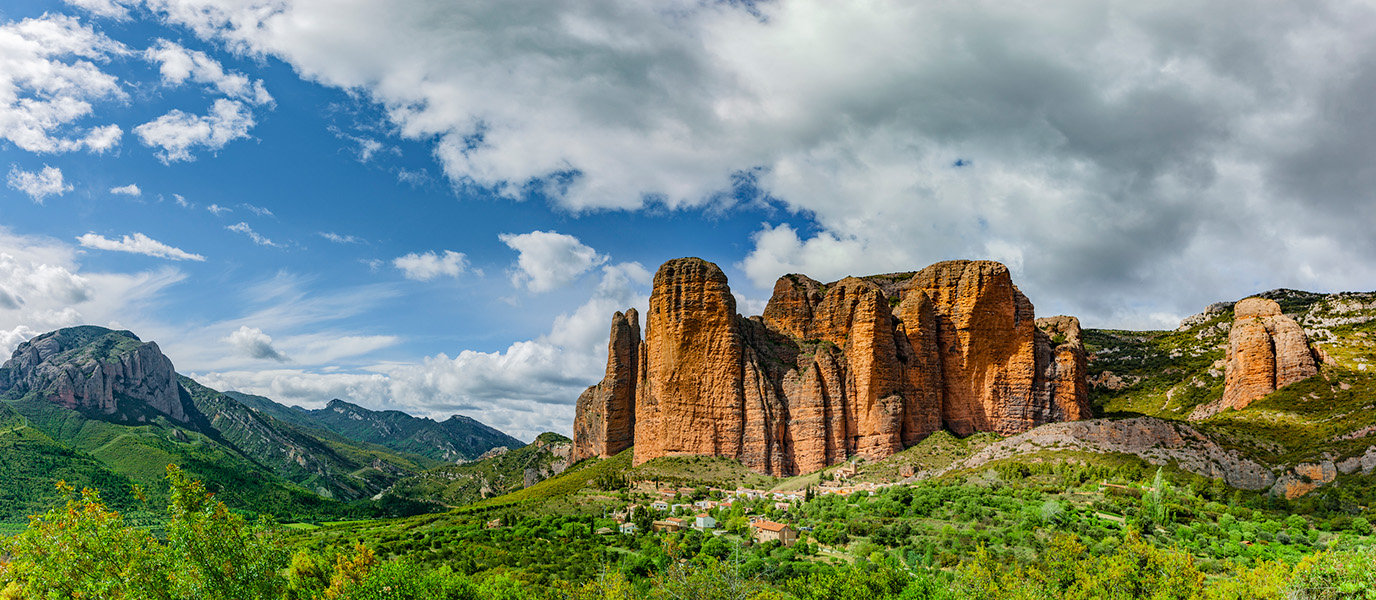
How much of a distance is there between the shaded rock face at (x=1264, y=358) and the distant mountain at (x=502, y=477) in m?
107

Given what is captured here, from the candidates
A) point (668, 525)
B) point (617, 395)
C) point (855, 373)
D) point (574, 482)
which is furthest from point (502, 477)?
point (668, 525)

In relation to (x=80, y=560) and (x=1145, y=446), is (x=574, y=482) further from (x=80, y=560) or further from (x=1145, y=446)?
(x=80, y=560)

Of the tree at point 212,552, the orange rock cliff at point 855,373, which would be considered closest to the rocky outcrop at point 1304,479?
the orange rock cliff at point 855,373

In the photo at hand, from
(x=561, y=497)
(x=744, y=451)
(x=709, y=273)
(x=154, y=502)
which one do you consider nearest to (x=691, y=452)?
(x=744, y=451)

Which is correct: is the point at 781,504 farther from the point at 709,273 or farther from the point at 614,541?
the point at 709,273

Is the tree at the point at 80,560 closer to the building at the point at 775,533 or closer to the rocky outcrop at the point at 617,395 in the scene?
the building at the point at 775,533

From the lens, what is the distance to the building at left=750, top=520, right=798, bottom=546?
191 ft

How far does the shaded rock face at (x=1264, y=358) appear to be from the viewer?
81.5 m

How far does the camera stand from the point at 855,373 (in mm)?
89125

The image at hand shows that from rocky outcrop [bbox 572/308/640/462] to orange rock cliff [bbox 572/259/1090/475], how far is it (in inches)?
802

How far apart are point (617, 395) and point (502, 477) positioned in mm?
72672

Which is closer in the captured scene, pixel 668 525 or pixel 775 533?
pixel 775 533

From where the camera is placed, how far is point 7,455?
137875 mm

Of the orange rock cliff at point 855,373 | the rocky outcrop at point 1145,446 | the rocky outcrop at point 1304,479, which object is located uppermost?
the orange rock cliff at point 855,373
